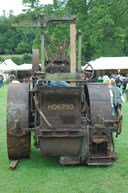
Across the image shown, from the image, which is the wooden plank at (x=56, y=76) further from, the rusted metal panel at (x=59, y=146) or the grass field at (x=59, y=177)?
the grass field at (x=59, y=177)

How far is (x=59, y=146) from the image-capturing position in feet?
14.9

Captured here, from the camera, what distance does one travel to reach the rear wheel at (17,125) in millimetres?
4609

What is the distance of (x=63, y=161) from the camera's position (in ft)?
15.1

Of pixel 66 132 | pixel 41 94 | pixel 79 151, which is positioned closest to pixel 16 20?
pixel 41 94

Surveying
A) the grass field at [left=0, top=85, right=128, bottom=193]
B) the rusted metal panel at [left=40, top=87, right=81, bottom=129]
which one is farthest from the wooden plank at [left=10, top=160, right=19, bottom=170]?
the rusted metal panel at [left=40, top=87, right=81, bottom=129]

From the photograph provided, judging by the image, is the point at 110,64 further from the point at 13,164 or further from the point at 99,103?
the point at 13,164

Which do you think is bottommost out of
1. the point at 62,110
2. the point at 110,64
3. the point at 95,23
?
the point at 62,110

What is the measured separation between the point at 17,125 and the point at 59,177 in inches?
42.0

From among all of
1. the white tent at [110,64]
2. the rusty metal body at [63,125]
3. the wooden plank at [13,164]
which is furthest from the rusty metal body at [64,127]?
the white tent at [110,64]

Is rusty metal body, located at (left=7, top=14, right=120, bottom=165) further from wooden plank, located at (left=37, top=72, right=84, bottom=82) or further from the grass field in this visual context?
the grass field

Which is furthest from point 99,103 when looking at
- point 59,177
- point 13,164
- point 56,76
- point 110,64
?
point 110,64

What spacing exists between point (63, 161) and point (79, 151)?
12.2 inches

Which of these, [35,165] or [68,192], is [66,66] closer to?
[35,165]

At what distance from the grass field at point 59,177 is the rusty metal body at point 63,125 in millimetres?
Answer: 176
